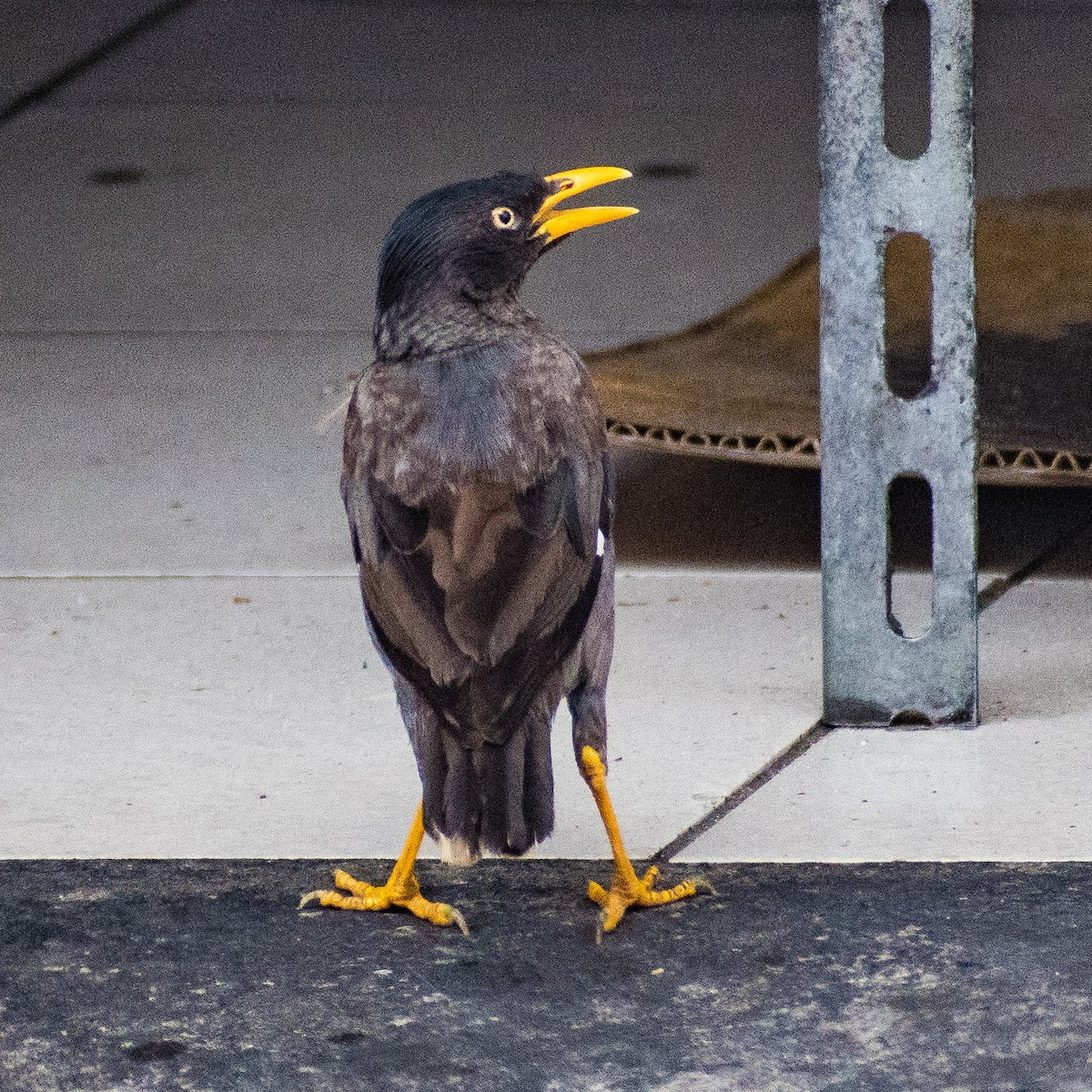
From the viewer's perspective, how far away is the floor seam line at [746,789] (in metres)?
3.86

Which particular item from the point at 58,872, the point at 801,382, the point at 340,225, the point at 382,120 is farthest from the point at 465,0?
the point at 58,872

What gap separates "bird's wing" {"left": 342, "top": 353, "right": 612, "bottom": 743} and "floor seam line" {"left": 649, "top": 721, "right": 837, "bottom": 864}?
2.05 ft

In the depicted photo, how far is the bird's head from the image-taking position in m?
3.52

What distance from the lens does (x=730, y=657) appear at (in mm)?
4992

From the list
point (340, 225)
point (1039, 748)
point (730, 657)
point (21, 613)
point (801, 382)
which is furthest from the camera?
point (340, 225)

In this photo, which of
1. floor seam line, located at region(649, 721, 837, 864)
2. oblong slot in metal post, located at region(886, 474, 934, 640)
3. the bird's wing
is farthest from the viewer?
oblong slot in metal post, located at region(886, 474, 934, 640)

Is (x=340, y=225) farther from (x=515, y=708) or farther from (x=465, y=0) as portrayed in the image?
(x=515, y=708)

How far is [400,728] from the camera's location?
4.55m

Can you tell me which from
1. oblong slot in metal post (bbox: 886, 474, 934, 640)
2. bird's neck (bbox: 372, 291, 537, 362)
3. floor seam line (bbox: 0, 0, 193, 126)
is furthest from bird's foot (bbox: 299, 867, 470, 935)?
floor seam line (bbox: 0, 0, 193, 126)

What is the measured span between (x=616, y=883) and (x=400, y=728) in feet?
3.63

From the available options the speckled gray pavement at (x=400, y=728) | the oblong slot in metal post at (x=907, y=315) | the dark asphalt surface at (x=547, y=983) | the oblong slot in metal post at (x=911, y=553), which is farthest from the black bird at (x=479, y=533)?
the oblong slot in metal post at (x=907, y=315)

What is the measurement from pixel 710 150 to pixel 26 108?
363cm

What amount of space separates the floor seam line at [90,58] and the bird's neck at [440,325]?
26.1 ft

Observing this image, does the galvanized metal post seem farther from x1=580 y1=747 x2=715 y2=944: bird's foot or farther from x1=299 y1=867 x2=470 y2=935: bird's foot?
x1=299 y1=867 x2=470 y2=935: bird's foot
